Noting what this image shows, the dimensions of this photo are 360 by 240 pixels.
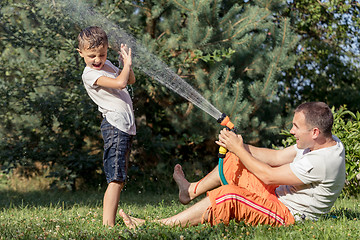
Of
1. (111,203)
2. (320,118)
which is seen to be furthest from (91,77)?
(320,118)

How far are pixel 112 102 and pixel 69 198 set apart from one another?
3.15 m

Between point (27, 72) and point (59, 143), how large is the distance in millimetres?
1194

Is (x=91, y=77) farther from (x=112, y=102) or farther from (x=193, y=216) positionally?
(x=193, y=216)

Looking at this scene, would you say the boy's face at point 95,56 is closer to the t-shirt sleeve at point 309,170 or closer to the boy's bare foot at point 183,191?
the boy's bare foot at point 183,191

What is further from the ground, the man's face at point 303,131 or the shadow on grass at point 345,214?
the man's face at point 303,131

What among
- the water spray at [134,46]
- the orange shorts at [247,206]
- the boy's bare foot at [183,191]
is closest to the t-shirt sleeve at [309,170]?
the orange shorts at [247,206]

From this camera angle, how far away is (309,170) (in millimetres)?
3268

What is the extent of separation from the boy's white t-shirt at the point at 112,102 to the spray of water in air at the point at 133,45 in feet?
7.32

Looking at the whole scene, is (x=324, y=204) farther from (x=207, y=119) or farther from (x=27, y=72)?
(x=27, y=72)

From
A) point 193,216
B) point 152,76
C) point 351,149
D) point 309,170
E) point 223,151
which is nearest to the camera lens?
point 309,170

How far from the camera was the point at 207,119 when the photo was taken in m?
6.95

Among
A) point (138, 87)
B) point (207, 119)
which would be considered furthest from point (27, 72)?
point (207, 119)

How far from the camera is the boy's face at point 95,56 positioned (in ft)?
12.3

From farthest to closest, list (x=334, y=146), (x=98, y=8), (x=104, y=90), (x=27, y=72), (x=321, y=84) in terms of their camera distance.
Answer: (x=321, y=84) → (x=27, y=72) → (x=98, y=8) → (x=104, y=90) → (x=334, y=146)
